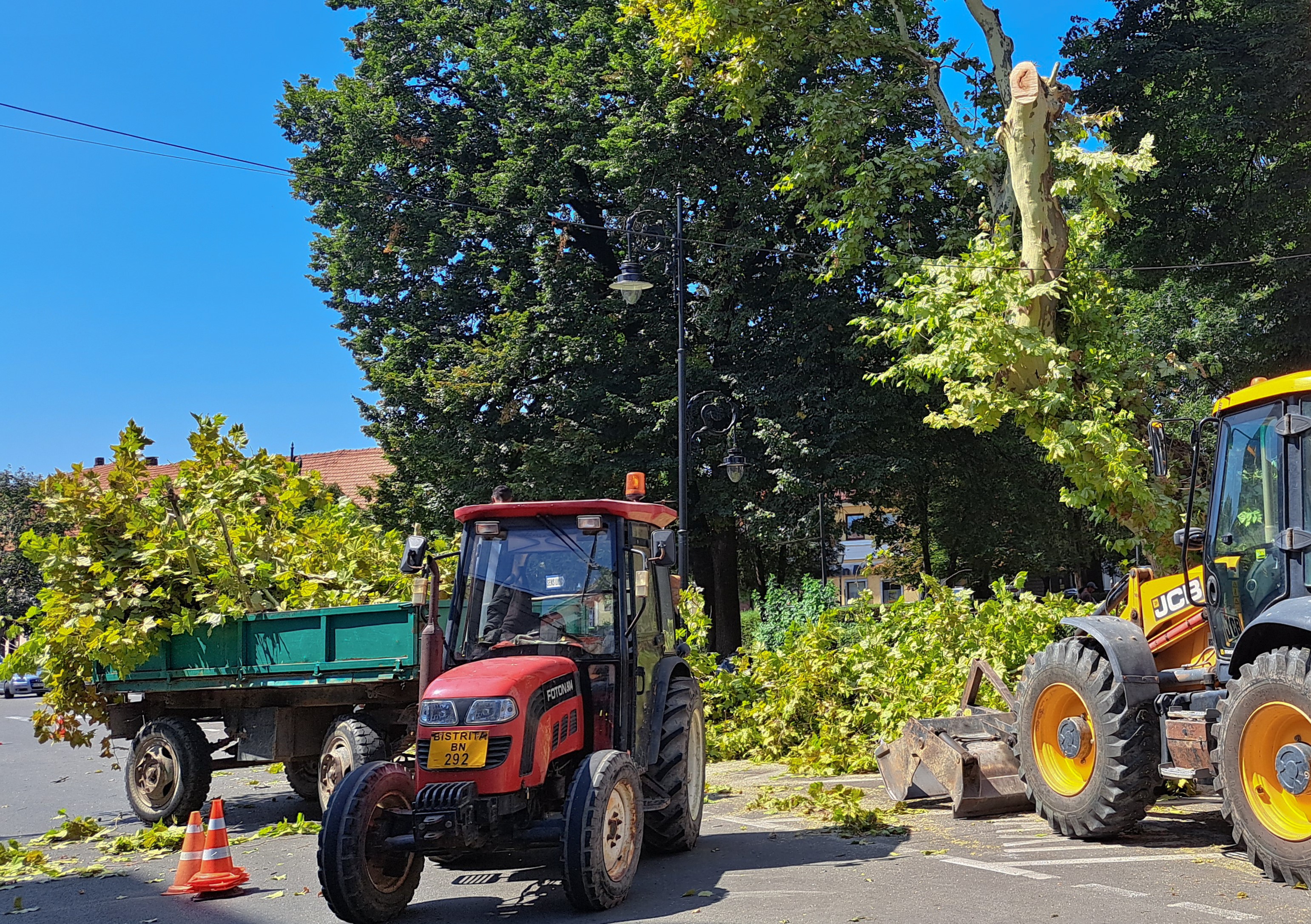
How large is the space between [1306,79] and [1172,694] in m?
15.2

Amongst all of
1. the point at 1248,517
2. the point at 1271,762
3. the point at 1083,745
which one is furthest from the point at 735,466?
the point at 1271,762

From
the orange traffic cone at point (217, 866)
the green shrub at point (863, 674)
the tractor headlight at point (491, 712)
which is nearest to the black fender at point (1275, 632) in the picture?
the tractor headlight at point (491, 712)

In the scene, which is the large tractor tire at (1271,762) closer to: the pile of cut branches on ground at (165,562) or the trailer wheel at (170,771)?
the pile of cut branches on ground at (165,562)

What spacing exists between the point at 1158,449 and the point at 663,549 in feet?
10.8

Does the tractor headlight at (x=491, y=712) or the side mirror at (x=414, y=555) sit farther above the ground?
the side mirror at (x=414, y=555)

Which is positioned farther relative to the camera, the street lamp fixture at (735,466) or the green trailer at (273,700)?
the street lamp fixture at (735,466)

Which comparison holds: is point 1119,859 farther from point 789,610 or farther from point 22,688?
point 22,688

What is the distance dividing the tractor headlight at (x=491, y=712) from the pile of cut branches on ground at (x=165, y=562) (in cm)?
440

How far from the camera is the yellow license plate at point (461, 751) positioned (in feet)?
22.1

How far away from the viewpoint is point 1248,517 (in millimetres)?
7797

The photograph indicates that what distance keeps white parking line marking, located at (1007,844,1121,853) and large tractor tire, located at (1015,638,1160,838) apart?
8cm

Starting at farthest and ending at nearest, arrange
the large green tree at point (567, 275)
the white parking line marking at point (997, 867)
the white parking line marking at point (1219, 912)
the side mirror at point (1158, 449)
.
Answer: the large green tree at point (567, 275)
the side mirror at point (1158, 449)
the white parking line marking at point (997, 867)
the white parking line marking at point (1219, 912)

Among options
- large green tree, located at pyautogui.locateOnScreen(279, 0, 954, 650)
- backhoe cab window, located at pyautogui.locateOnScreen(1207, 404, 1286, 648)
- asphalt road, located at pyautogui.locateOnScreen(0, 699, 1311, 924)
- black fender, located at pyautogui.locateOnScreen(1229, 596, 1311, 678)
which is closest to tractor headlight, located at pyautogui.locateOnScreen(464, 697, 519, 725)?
asphalt road, located at pyautogui.locateOnScreen(0, 699, 1311, 924)

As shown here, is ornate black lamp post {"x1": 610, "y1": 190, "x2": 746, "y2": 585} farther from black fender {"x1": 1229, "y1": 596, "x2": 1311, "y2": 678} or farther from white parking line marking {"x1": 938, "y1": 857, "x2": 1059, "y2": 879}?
black fender {"x1": 1229, "y1": 596, "x2": 1311, "y2": 678}
